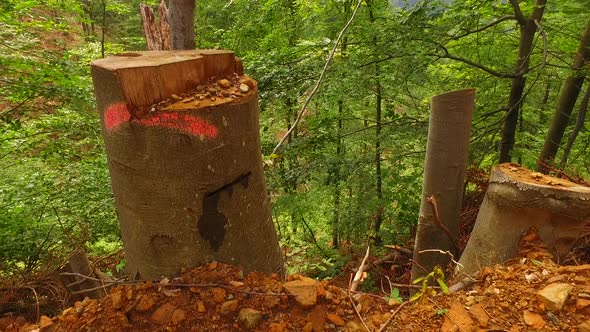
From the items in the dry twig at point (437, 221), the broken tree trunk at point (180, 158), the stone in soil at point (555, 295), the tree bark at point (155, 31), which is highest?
the tree bark at point (155, 31)

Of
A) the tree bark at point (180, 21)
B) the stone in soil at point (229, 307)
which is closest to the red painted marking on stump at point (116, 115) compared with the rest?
the stone in soil at point (229, 307)

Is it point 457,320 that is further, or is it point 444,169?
point 444,169

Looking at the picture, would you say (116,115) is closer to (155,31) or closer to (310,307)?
(310,307)

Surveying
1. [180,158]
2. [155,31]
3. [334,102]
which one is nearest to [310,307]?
[180,158]

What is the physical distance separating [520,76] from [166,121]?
15.1 feet

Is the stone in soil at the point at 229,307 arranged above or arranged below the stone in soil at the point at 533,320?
above

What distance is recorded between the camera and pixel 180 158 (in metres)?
1.36

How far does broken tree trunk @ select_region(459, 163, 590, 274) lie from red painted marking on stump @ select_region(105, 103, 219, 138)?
1587 mm

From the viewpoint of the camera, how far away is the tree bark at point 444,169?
2.36 m

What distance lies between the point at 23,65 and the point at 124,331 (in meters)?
4.79

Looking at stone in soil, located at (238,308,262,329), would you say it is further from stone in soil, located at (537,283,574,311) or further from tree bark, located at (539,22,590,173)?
tree bark, located at (539,22,590,173)

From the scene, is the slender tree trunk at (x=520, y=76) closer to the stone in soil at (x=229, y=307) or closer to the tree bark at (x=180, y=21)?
the tree bark at (x=180, y=21)

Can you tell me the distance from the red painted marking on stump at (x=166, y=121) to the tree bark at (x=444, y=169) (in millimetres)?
1577

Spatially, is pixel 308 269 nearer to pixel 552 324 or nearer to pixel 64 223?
pixel 64 223
